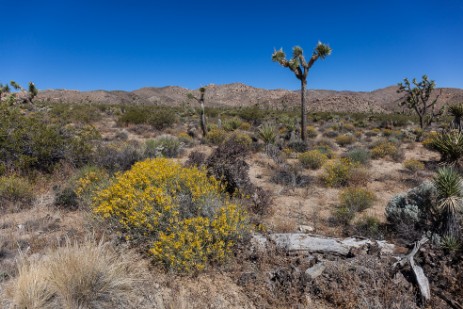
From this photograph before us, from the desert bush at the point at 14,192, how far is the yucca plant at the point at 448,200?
838 cm

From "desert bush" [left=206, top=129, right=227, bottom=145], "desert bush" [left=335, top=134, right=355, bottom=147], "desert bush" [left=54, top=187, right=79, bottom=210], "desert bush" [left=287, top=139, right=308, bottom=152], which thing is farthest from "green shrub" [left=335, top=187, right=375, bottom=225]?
"desert bush" [left=335, top=134, right=355, bottom=147]

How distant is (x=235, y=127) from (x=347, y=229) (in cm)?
1576

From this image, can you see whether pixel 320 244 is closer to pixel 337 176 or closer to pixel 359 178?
pixel 337 176

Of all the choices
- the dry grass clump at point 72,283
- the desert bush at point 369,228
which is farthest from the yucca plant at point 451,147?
the dry grass clump at point 72,283

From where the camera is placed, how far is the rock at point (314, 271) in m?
3.52

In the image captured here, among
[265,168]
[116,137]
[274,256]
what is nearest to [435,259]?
[274,256]

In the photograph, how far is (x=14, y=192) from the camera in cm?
597

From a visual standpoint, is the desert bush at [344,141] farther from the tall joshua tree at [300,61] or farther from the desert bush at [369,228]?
the desert bush at [369,228]

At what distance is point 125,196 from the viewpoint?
4.04 metres

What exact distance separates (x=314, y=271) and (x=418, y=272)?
1371 mm

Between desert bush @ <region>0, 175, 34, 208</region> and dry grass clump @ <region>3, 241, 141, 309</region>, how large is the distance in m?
3.70

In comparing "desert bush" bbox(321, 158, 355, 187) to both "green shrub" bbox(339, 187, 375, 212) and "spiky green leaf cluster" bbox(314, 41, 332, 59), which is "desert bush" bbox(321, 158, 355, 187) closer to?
"green shrub" bbox(339, 187, 375, 212)

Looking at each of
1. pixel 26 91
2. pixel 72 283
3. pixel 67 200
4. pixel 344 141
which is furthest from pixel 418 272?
pixel 26 91

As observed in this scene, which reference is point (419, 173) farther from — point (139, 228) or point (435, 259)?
point (139, 228)
